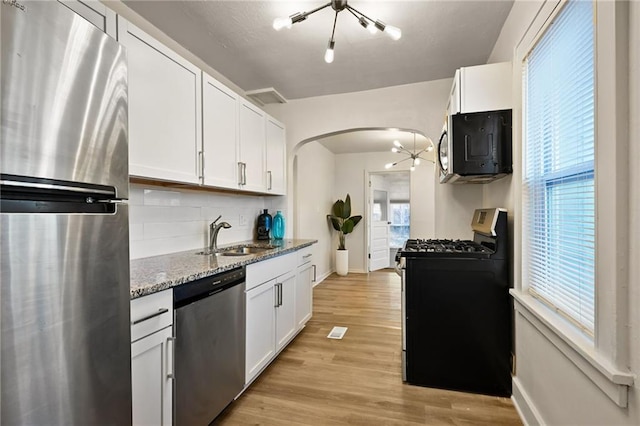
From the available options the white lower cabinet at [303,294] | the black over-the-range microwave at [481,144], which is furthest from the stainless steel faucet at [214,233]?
the black over-the-range microwave at [481,144]

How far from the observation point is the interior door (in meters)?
6.54

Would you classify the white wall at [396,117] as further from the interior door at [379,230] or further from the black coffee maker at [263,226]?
the interior door at [379,230]

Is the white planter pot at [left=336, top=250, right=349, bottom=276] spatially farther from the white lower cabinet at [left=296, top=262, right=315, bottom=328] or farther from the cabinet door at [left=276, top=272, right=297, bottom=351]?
the cabinet door at [left=276, top=272, right=297, bottom=351]

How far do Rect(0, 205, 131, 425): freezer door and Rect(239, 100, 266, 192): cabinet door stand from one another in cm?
173

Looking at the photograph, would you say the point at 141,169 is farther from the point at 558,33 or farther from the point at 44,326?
the point at 558,33

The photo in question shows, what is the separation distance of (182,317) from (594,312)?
1698 millimetres

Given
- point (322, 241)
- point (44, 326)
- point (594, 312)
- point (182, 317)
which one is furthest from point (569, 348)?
point (322, 241)

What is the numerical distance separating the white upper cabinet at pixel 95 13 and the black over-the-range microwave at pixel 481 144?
2113 millimetres

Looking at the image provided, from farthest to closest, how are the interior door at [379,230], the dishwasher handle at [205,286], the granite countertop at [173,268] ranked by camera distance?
1. the interior door at [379,230]
2. the dishwasher handle at [205,286]
3. the granite countertop at [173,268]

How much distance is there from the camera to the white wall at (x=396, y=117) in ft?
9.86

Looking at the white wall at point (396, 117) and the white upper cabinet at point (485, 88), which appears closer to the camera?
the white upper cabinet at point (485, 88)

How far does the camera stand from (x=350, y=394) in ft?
6.93

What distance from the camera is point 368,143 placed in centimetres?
559

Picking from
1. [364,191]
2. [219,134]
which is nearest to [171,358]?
[219,134]
